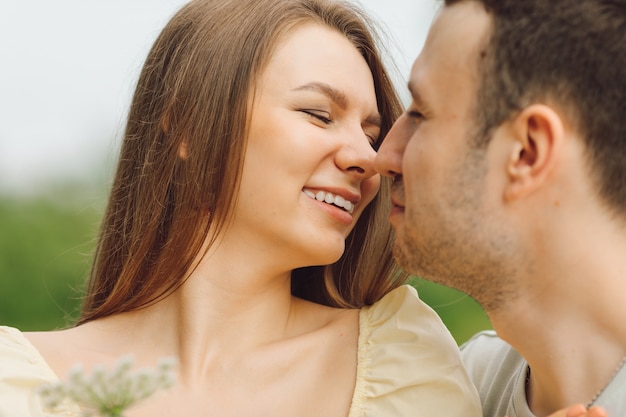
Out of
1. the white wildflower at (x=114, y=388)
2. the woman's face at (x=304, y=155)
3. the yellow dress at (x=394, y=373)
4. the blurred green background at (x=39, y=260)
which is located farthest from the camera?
the blurred green background at (x=39, y=260)

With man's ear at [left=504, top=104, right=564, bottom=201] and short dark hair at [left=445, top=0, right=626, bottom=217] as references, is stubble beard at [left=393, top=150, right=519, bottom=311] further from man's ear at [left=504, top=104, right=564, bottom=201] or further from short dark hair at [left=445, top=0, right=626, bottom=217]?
short dark hair at [left=445, top=0, right=626, bottom=217]

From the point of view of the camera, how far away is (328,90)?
110 inches

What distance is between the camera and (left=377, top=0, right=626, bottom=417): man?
2.27 m

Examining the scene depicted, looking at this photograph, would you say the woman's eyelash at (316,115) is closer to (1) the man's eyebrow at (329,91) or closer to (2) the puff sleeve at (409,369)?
(1) the man's eyebrow at (329,91)

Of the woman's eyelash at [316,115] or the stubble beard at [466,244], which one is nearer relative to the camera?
the stubble beard at [466,244]

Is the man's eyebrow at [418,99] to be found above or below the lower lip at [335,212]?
above

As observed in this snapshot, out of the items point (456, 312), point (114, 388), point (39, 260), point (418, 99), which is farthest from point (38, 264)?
point (114, 388)

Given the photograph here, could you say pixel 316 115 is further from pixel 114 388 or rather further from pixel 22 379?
pixel 114 388

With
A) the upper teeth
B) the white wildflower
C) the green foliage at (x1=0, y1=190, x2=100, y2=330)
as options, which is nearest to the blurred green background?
the green foliage at (x1=0, y1=190, x2=100, y2=330)

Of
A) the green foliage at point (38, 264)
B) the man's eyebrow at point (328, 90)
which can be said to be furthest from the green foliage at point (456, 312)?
the man's eyebrow at point (328, 90)

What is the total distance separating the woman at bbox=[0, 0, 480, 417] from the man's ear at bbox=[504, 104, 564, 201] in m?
0.61

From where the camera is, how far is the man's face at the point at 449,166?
7.84ft

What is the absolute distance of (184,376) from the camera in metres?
2.81

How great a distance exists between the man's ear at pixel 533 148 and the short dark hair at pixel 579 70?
1.5 inches
